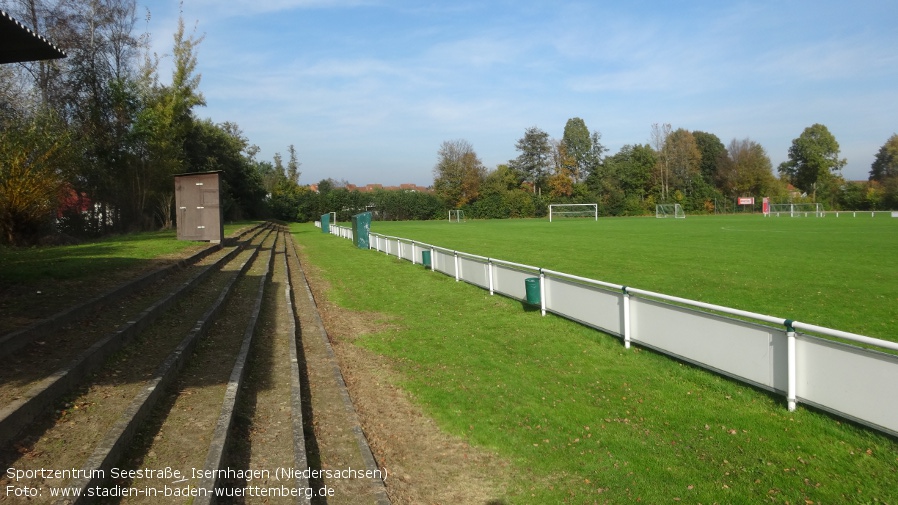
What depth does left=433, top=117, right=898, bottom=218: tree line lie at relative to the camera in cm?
8162

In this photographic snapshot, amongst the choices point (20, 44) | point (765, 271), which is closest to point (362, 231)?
point (765, 271)

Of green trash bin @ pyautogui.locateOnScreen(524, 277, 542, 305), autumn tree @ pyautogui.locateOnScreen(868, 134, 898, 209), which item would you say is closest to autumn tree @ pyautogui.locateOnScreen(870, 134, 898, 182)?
autumn tree @ pyautogui.locateOnScreen(868, 134, 898, 209)

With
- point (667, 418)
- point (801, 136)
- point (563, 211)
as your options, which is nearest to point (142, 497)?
point (667, 418)

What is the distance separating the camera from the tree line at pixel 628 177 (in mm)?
81625

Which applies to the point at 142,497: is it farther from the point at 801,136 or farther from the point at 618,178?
the point at 801,136

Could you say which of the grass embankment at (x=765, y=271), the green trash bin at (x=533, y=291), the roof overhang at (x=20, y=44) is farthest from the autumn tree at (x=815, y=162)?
the roof overhang at (x=20, y=44)

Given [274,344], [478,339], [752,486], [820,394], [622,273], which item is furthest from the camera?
[622,273]

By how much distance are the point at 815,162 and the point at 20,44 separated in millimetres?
103830

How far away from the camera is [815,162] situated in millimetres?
88625

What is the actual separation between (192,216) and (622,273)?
552 inches

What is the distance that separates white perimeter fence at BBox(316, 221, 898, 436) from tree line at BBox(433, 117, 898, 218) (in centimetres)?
7201

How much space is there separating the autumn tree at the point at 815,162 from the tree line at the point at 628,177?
0.15 meters

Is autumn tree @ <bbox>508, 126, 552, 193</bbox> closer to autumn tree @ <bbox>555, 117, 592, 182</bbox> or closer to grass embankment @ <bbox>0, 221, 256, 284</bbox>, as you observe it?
autumn tree @ <bbox>555, 117, 592, 182</bbox>

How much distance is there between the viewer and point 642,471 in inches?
185
